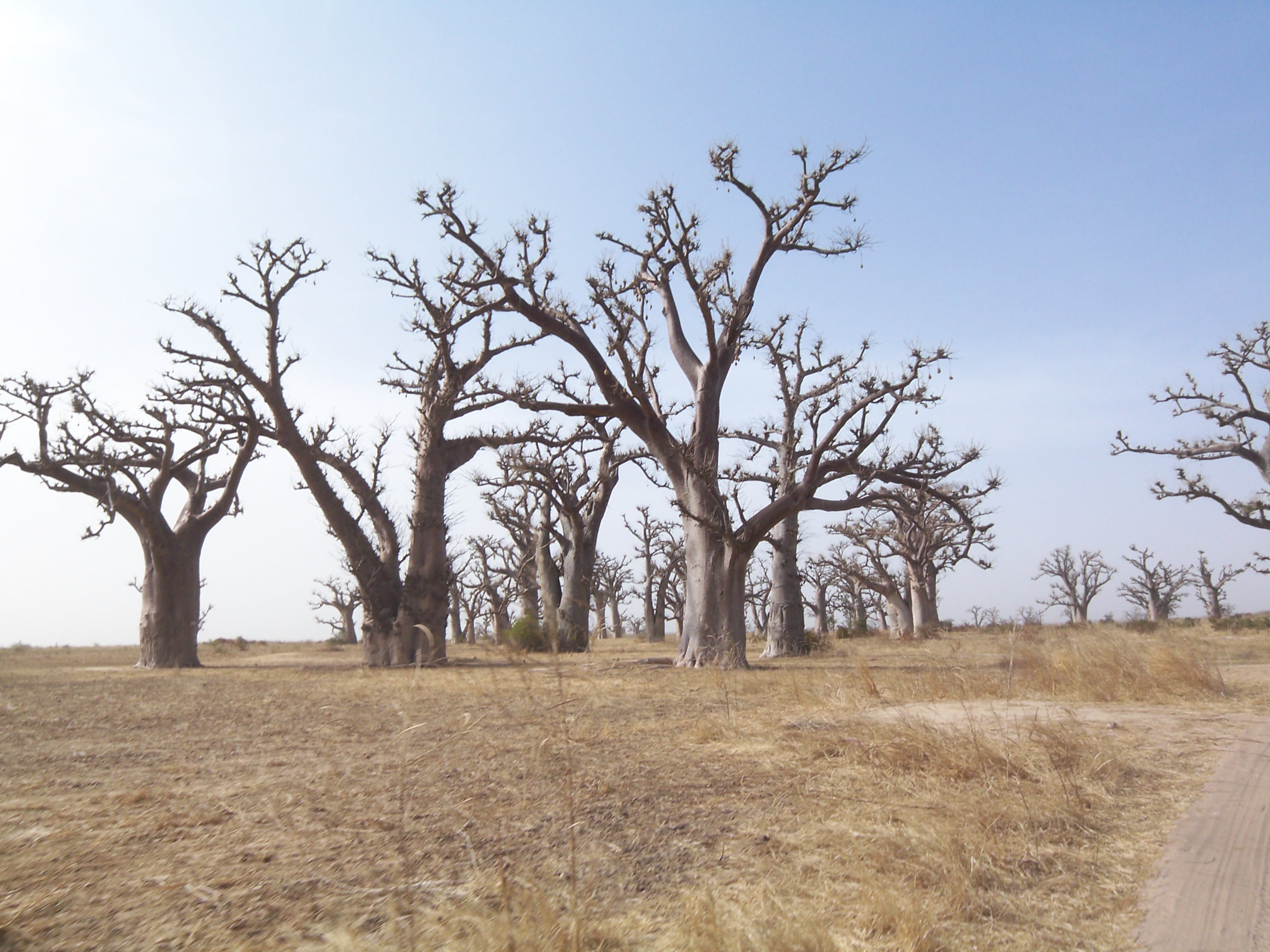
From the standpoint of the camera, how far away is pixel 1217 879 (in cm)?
237

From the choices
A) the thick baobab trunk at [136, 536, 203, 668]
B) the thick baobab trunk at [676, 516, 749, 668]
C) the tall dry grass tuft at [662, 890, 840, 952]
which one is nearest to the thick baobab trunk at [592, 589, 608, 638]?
the tall dry grass tuft at [662, 890, 840, 952]

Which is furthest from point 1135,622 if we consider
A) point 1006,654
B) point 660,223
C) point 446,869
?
point 446,869

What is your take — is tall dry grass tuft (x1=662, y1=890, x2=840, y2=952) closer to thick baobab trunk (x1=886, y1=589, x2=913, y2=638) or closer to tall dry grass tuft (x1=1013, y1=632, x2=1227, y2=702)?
tall dry grass tuft (x1=1013, y1=632, x2=1227, y2=702)

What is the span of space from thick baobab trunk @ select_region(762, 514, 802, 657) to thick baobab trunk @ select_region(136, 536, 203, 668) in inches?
417

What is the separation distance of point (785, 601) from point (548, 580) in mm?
4865

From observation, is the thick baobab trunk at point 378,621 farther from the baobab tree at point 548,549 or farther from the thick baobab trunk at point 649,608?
the thick baobab trunk at point 649,608

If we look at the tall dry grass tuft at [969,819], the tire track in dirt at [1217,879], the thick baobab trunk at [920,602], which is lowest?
the tire track in dirt at [1217,879]

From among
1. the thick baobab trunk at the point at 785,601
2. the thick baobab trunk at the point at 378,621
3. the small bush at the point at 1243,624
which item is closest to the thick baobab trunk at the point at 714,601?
the thick baobab trunk at the point at 785,601

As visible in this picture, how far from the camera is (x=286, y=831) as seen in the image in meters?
2.87

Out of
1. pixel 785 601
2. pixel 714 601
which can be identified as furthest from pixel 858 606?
pixel 714 601

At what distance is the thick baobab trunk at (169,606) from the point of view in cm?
1438

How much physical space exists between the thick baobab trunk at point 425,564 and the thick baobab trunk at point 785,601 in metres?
6.42

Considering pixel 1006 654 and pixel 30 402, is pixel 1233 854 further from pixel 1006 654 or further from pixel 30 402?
pixel 30 402

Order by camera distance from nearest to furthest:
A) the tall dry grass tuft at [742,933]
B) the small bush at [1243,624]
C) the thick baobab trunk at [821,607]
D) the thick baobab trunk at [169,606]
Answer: the tall dry grass tuft at [742,933] < the thick baobab trunk at [169,606] < the small bush at [1243,624] < the thick baobab trunk at [821,607]
